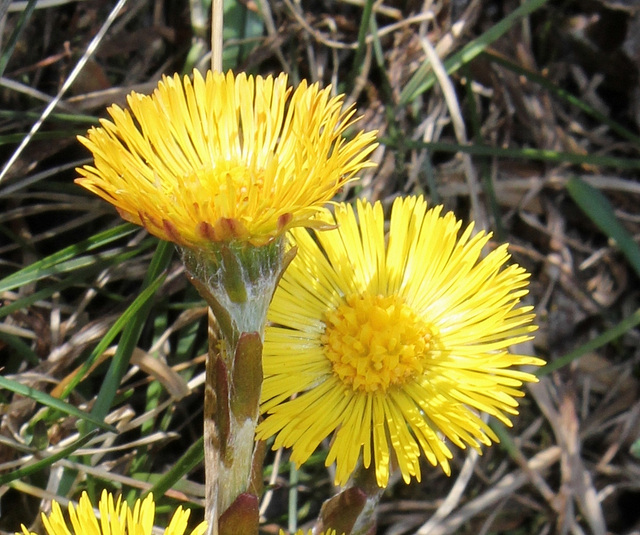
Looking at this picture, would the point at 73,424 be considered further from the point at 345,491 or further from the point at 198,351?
the point at 345,491

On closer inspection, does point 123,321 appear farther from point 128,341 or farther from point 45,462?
point 45,462

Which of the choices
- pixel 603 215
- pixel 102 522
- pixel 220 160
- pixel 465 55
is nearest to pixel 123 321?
pixel 220 160

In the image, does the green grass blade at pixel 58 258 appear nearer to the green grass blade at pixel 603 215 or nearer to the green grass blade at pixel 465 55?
the green grass blade at pixel 465 55

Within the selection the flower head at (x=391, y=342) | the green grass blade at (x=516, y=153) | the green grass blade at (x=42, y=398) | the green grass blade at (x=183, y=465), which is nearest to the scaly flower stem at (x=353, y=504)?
the flower head at (x=391, y=342)

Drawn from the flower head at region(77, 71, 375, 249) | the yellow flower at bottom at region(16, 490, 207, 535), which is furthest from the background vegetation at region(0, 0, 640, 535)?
the yellow flower at bottom at region(16, 490, 207, 535)

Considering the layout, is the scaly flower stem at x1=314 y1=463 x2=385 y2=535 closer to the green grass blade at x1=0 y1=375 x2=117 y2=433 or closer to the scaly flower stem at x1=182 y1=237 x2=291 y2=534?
the scaly flower stem at x1=182 y1=237 x2=291 y2=534
